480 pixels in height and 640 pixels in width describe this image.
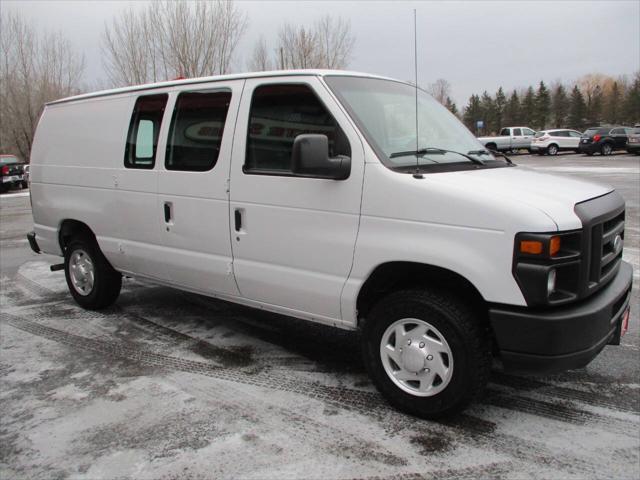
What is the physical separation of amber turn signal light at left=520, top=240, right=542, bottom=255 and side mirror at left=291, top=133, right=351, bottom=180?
110cm

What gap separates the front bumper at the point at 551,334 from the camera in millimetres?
2684

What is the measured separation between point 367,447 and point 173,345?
218 centimetres

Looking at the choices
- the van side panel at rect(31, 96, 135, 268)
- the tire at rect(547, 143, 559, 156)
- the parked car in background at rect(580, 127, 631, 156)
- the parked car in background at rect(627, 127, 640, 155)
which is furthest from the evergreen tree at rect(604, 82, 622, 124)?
the van side panel at rect(31, 96, 135, 268)

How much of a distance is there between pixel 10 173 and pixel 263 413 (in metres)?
22.2

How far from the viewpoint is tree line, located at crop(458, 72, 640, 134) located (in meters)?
69.2

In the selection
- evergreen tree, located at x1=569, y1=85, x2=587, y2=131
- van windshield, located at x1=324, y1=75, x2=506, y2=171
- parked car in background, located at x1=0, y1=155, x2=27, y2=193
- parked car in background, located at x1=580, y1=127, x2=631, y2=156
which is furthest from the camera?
evergreen tree, located at x1=569, y1=85, x2=587, y2=131

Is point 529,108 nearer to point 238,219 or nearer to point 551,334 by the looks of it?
point 238,219

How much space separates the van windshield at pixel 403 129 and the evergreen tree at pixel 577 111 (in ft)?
267

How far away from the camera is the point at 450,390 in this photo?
9.93ft

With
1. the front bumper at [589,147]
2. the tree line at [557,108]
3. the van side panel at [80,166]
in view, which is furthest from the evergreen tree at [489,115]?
the van side panel at [80,166]

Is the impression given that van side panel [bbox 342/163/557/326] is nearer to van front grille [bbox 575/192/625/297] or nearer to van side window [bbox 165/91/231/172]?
van front grille [bbox 575/192/625/297]

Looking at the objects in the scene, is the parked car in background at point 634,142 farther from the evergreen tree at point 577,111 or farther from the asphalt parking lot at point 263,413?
the evergreen tree at point 577,111

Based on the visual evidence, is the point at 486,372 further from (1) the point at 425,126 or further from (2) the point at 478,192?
(1) the point at 425,126

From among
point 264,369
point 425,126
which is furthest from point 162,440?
point 425,126
